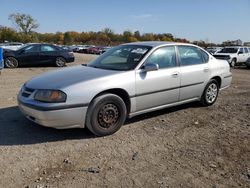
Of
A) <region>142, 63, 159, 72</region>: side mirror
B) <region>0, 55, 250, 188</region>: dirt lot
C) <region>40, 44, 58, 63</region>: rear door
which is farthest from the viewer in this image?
<region>40, 44, 58, 63</region>: rear door

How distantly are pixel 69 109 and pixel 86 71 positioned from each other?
1.02 meters

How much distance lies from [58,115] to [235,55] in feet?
64.0

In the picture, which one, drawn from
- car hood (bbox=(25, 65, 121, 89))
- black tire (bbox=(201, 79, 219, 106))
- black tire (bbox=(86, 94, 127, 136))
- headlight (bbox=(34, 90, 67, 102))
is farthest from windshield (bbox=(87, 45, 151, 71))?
black tire (bbox=(201, 79, 219, 106))

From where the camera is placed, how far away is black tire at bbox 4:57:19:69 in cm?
1546

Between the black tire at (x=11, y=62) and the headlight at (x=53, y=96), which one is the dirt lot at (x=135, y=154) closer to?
the headlight at (x=53, y=96)

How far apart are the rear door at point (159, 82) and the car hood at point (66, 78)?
0.57 metres

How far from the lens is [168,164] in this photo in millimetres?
3988

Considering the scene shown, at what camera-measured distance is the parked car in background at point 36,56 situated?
15.6 meters

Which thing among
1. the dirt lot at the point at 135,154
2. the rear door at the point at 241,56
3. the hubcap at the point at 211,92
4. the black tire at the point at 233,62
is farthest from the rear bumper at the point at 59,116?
the rear door at the point at 241,56

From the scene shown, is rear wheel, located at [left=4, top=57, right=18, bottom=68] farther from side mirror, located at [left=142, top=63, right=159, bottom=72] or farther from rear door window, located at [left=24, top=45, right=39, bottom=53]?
side mirror, located at [left=142, top=63, right=159, bottom=72]

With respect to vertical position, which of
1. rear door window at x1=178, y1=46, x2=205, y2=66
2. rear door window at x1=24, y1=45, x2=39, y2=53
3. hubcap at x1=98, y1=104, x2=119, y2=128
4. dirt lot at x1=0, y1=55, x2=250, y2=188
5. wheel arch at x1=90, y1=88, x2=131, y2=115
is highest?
rear door window at x1=178, y1=46, x2=205, y2=66

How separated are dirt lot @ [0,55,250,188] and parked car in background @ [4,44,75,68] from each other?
10.2m

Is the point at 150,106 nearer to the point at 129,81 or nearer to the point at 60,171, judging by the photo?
the point at 129,81

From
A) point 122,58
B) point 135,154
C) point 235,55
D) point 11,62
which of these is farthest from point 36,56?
point 235,55
